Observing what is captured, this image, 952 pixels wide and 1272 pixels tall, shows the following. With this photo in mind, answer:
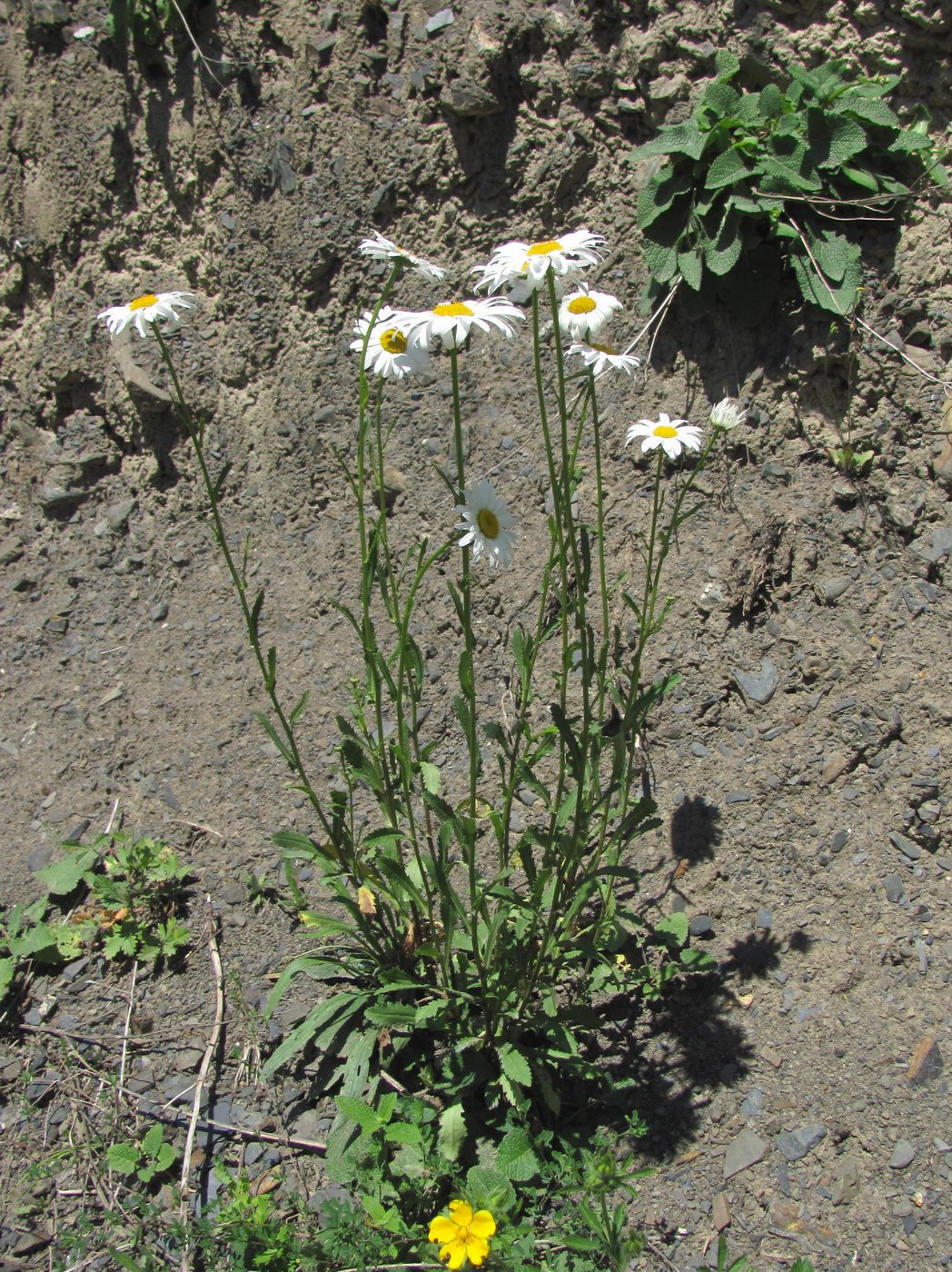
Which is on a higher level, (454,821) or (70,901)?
(454,821)

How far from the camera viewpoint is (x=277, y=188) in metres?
3.60

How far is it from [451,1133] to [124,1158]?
75cm

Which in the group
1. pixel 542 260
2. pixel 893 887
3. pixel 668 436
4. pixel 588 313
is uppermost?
pixel 542 260

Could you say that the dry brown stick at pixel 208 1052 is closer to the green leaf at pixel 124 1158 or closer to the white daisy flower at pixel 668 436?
the green leaf at pixel 124 1158

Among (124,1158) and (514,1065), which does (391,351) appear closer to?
(514,1065)

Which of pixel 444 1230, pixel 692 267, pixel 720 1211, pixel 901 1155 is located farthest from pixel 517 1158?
pixel 692 267

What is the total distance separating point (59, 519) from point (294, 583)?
125 centimetres

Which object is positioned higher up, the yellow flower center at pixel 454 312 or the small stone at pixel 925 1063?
the yellow flower center at pixel 454 312

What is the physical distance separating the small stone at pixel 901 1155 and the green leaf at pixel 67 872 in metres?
2.12

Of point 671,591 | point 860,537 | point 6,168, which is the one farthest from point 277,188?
point 860,537

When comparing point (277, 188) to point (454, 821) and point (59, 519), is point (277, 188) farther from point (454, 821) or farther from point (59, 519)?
point (454, 821)

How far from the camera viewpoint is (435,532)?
3.10 meters

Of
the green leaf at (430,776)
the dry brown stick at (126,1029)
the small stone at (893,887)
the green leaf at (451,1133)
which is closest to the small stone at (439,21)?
the green leaf at (430,776)

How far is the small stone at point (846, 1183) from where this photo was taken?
74.3 inches
